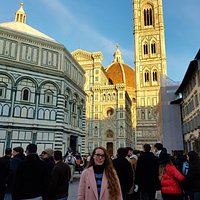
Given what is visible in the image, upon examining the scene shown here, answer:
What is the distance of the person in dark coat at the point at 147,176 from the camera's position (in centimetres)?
542

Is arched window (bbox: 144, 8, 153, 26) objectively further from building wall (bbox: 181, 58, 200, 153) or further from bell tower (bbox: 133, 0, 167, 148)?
building wall (bbox: 181, 58, 200, 153)

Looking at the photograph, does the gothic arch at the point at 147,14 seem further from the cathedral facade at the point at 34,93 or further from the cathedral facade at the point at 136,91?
the cathedral facade at the point at 34,93

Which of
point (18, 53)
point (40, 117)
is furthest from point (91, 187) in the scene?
point (18, 53)

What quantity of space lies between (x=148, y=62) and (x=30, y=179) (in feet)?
181

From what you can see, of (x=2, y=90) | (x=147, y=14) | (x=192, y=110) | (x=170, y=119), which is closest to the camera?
(x=2, y=90)

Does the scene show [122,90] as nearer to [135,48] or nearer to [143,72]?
[143,72]

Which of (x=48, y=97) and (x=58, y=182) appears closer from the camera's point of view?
(x=58, y=182)

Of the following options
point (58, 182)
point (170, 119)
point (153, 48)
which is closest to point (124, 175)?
point (58, 182)

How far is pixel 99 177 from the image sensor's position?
309cm

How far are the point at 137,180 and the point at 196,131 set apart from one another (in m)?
16.8

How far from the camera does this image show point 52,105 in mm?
20422

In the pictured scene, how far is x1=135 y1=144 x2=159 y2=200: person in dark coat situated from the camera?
542 cm

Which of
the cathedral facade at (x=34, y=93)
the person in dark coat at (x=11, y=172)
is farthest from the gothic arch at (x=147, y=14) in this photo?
the person in dark coat at (x=11, y=172)

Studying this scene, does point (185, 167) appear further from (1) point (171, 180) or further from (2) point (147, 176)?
(1) point (171, 180)
